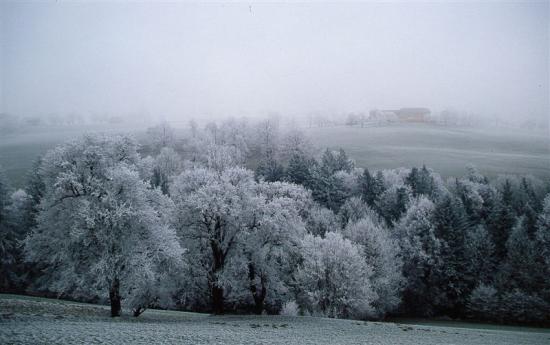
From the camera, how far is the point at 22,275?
5384 centimetres

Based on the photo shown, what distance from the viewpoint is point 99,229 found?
1021 inches

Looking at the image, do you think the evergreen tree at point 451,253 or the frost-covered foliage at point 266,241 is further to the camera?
the evergreen tree at point 451,253

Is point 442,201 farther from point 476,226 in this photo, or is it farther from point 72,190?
point 72,190

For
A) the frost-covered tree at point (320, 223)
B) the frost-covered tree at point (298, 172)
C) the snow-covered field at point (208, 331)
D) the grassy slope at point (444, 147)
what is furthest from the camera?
the grassy slope at point (444, 147)

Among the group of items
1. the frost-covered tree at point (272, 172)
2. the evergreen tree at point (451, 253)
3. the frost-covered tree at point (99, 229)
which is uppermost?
the frost-covered tree at point (99, 229)

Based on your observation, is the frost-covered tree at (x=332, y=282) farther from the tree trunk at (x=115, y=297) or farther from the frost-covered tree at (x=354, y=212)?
the frost-covered tree at (x=354, y=212)

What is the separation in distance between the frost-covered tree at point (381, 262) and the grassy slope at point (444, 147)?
58.5 meters

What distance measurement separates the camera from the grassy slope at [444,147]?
112312mm

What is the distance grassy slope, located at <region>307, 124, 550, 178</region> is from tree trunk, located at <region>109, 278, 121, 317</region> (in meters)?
97.7

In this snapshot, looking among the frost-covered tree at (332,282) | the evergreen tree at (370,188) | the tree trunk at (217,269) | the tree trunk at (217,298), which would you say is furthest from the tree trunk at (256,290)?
the evergreen tree at (370,188)

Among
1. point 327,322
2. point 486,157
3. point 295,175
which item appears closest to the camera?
point 327,322

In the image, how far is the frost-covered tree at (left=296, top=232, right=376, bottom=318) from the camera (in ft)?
146

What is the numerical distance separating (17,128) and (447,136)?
174368 millimetres

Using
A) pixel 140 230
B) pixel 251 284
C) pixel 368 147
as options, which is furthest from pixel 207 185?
pixel 368 147
